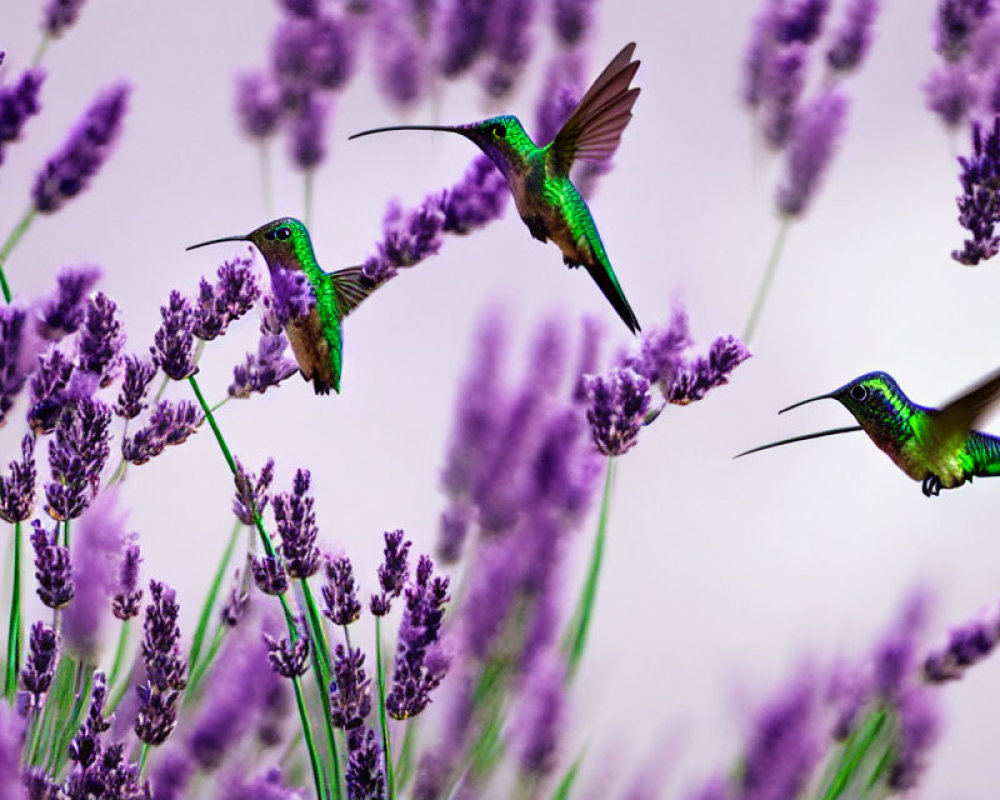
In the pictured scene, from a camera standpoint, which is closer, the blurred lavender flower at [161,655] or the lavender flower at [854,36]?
the blurred lavender flower at [161,655]

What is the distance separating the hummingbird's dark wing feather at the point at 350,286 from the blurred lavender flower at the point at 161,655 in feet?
0.85

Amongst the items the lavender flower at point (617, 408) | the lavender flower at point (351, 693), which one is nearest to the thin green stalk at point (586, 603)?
the lavender flower at point (617, 408)

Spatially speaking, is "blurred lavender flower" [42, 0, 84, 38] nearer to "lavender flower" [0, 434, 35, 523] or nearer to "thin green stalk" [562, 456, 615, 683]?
"lavender flower" [0, 434, 35, 523]

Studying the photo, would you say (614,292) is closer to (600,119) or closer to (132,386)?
(600,119)

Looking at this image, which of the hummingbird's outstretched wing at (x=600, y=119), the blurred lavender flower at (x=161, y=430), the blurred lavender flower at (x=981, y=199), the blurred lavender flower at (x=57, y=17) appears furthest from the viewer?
the blurred lavender flower at (x=57, y=17)

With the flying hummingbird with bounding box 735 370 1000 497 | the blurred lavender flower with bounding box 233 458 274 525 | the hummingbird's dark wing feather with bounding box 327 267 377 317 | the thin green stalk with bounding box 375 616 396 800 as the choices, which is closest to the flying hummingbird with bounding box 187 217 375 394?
the hummingbird's dark wing feather with bounding box 327 267 377 317

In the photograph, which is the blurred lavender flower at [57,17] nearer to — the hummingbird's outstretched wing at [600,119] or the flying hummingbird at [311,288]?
the flying hummingbird at [311,288]

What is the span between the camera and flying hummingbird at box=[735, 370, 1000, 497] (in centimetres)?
75

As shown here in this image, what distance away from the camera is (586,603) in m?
0.92

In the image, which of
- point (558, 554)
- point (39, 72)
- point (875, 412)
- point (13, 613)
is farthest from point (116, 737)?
point (875, 412)

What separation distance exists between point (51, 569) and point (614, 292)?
0.42 metres

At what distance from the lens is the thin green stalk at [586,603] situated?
900 millimetres

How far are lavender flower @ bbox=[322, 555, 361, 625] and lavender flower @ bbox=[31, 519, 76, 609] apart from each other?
0.18 metres

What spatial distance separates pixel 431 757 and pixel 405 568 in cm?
21
